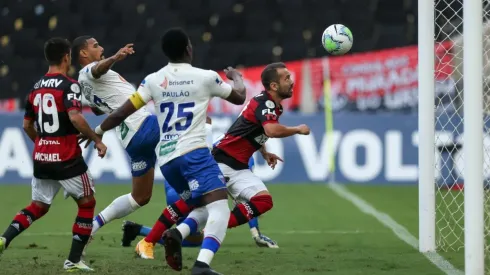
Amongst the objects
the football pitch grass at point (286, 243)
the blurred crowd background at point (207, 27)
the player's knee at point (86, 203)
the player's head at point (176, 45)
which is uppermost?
the blurred crowd background at point (207, 27)

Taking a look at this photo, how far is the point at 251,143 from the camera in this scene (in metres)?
8.18

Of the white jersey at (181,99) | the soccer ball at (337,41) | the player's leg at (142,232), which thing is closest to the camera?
the white jersey at (181,99)

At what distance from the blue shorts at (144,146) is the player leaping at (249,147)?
0.54 m

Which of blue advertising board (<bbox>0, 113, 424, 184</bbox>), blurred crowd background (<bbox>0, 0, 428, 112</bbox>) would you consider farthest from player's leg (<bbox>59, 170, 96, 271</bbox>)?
blurred crowd background (<bbox>0, 0, 428, 112</bbox>)

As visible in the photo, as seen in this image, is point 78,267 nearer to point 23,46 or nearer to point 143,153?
point 143,153

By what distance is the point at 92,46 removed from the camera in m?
8.09

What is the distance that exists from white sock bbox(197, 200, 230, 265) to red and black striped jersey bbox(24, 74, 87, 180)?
121 cm

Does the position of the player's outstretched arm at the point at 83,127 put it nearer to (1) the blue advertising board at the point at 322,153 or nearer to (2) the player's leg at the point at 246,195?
(2) the player's leg at the point at 246,195

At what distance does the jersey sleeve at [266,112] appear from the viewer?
7621mm

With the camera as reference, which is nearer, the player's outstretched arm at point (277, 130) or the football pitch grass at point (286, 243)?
the football pitch grass at point (286, 243)

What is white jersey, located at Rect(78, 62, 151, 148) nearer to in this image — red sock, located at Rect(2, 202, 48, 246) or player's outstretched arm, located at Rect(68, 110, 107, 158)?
player's outstretched arm, located at Rect(68, 110, 107, 158)

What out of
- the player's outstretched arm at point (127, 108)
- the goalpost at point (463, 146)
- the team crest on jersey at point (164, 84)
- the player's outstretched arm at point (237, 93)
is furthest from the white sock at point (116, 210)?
the goalpost at point (463, 146)

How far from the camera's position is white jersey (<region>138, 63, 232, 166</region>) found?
6.57 m

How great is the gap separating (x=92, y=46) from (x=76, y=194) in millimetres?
1480
